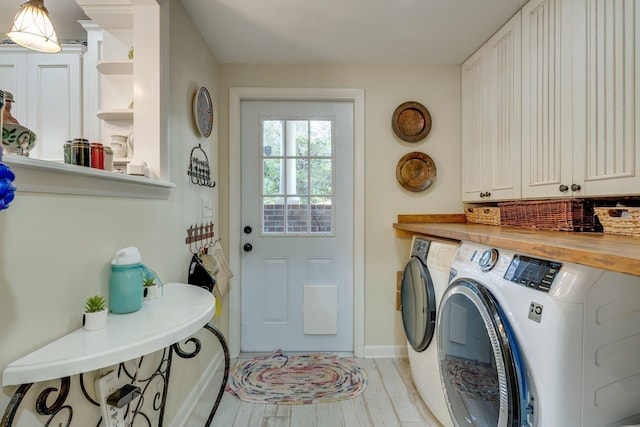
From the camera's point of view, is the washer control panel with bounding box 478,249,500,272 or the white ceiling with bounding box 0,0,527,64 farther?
the white ceiling with bounding box 0,0,527,64

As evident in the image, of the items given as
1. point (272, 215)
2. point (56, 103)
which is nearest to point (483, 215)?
point (272, 215)

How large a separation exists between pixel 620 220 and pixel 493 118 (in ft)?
3.37

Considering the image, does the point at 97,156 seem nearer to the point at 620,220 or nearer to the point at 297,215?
the point at 297,215

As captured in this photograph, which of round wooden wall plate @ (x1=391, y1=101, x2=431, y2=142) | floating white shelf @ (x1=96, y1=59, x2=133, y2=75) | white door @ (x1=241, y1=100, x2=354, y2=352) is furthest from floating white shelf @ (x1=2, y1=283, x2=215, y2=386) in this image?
round wooden wall plate @ (x1=391, y1=101, x2=431, y2=142)

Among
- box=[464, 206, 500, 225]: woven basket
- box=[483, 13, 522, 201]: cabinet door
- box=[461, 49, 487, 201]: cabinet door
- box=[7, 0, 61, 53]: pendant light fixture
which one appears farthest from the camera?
box=[461, 49, 487, 201]: cabinet door

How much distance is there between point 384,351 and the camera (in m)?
2.43

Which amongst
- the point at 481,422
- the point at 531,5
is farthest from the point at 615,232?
the point at 531,5

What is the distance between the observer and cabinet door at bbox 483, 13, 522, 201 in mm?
1781

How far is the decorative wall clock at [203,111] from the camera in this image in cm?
184

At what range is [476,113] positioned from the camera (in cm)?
223

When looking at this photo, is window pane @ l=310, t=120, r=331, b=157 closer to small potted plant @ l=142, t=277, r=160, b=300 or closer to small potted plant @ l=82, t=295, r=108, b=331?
small potted plant @ l=142, t=277, r=160, b=300

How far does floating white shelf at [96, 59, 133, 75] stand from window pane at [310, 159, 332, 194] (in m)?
1.31

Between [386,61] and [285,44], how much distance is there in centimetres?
77

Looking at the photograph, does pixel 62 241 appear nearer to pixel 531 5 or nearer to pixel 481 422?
pixel 481 422
